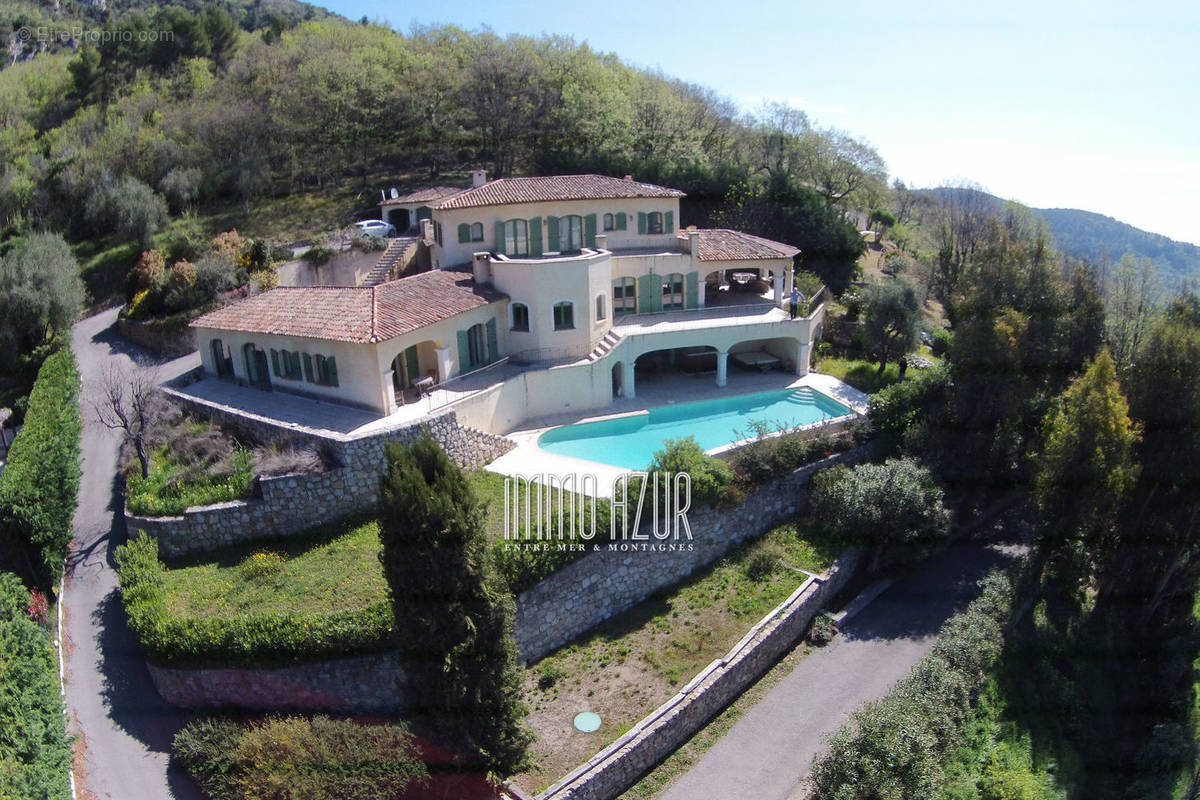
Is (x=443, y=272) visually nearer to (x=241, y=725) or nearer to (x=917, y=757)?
(x=241, y=725)

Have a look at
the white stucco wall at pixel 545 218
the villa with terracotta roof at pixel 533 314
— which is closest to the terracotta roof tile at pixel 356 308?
the villa with terracotta roof at pixel 533 314

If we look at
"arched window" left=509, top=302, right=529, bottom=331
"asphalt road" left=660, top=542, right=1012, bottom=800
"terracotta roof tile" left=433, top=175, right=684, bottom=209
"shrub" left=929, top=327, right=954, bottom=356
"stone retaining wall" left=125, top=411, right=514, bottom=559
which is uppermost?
"terracotta roof tile" left=433, top=175, right=684, bottom=209

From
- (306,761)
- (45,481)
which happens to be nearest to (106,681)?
(45,481)

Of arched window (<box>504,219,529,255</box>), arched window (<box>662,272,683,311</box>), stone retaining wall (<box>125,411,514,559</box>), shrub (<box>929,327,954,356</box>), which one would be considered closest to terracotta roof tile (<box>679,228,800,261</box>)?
arched window (<box>662,272,683,311</box>)

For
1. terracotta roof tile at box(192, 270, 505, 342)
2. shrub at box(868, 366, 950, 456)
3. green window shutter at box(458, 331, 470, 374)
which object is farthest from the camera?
green window shutter at box(458, 331, 470, 374)

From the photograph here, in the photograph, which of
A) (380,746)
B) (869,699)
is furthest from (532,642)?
(869,699)

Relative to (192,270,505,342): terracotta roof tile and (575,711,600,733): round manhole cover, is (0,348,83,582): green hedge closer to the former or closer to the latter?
(192,270,505,342): terracotta roof tile
